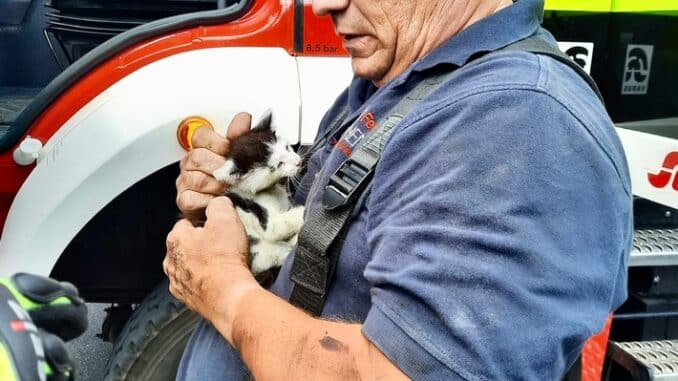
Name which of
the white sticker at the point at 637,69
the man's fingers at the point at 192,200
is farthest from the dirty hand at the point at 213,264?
the white sticker at the point at 637,69

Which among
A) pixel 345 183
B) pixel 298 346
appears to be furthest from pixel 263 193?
pixel 298 346

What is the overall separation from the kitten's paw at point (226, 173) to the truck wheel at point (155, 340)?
730 mm

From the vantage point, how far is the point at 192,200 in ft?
6.02

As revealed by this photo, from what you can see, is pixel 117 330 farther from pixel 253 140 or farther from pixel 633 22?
pixel 633 22

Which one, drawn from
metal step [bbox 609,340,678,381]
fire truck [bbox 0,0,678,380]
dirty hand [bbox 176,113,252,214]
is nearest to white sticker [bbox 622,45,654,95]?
fire truck [bbox 0,0,678,380]

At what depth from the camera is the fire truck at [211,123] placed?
2.19m

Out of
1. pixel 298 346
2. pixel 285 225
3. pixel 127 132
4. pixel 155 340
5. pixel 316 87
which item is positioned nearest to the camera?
pixel 298 346

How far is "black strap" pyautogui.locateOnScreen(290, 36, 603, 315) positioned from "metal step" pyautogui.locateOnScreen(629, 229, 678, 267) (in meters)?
1.24

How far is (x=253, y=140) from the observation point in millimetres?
1946

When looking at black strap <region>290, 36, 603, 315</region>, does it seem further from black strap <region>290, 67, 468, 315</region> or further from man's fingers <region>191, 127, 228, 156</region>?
man's fingers <region>191, 127, 228, 156</region>

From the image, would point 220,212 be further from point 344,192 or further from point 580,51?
point 580,51

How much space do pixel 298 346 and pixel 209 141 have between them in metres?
1.01

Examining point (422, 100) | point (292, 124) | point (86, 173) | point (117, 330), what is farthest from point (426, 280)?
point (117, 330)

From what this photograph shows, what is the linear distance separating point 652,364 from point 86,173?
194cm
